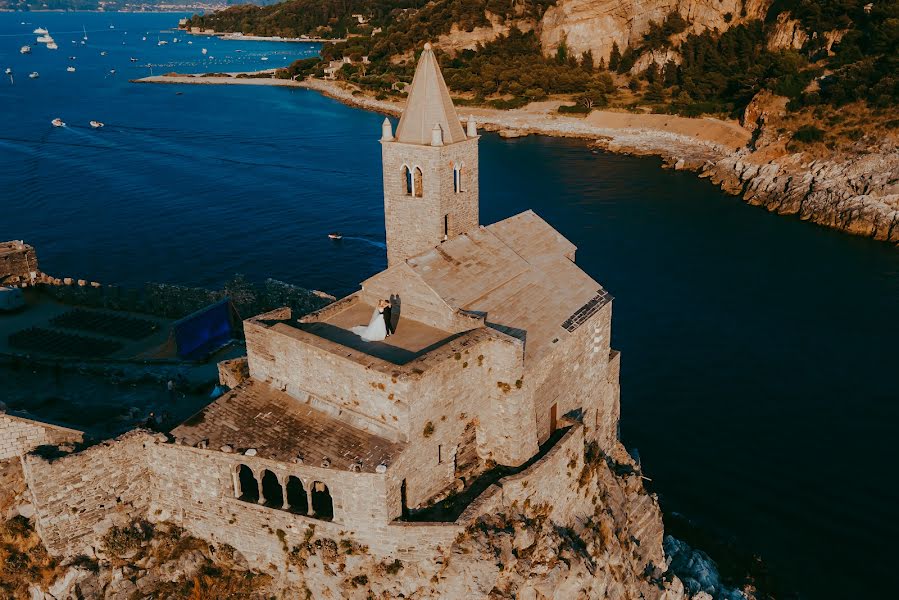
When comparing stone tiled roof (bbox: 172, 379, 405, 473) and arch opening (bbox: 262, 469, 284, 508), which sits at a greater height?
stone tiled roof (bbox: 172, 379, 405, 473)

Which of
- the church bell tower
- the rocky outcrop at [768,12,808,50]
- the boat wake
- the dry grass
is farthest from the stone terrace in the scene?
the rocky outcrop at [768,12,808,50]

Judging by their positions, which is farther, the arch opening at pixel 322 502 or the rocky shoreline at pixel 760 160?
the rocky shoreline at pixel 760 160

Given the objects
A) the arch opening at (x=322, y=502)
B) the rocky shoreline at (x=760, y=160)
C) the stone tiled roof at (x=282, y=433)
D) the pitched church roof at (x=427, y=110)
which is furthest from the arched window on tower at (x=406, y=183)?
the rocky shoreline at (x=760, y=160)

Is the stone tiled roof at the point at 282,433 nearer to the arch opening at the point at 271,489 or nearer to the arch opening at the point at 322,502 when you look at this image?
the arch opening at the point at 322,502

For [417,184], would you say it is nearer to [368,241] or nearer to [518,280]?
[518,280]

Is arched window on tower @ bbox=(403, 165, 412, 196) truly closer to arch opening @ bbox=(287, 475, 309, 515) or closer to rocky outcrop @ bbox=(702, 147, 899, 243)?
arch opening @ bbox=(287, 475, 309, 515)

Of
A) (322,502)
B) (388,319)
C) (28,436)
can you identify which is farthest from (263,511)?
(28,436)
